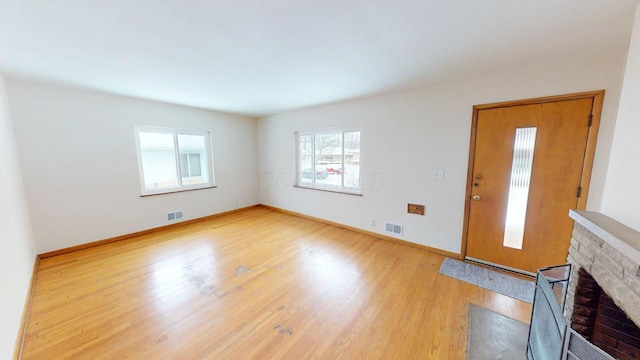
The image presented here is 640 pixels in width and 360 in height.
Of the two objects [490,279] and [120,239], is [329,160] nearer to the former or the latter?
[490,279]

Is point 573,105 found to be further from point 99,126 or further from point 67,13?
point 99,126

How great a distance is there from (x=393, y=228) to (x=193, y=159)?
3.97m

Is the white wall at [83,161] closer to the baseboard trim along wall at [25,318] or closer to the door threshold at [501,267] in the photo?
the baseboard trim along wall at [25,318]

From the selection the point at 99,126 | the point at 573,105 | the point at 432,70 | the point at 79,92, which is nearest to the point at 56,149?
the point at 99,126

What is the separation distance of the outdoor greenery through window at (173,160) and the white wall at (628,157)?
17.2ft

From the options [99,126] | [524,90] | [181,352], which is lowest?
[181,352]

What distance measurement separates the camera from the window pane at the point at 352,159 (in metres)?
3.83

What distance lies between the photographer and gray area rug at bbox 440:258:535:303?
223cm

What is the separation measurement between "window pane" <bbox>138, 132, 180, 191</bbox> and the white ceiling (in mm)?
1194

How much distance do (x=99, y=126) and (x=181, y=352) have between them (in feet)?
11.2

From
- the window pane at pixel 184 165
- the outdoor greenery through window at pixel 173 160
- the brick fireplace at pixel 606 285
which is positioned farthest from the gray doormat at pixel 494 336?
the window pane at pixel 184 165

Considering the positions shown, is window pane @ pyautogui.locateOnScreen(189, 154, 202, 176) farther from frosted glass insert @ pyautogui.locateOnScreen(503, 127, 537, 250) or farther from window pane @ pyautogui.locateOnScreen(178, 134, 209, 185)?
frosted glass insert @ pyautogui.locateOnScreen(503, 127, 537, 250)

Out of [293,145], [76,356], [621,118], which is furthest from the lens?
[293,145]

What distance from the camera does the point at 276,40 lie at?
1770 millimetres
